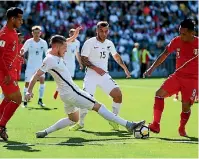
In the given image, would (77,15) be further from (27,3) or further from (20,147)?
(20,147)

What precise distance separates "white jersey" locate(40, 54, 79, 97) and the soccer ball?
134cm

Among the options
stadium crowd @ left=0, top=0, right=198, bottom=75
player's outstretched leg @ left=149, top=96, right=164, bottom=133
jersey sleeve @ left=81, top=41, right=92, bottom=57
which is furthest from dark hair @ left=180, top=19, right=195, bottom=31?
stadium crowd @ left=0, top=0, right=198, bottom=75

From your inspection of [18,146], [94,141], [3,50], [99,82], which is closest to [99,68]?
[99,82]

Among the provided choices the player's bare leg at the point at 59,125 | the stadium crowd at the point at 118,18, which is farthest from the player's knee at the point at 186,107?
the stadium crowd at the point at 118,18

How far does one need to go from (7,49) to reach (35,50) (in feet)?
24.4

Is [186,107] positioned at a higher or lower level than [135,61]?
lower

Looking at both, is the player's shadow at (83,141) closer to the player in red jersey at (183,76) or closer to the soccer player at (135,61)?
the player in red jersey at (183,76)

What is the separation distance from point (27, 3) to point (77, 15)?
342 centimetres

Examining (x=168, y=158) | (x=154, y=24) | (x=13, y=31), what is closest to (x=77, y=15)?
(x=154, y=24)

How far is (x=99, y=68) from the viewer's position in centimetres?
1266

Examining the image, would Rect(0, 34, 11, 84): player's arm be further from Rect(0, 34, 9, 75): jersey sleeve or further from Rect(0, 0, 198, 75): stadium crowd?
Rect(0, 0, 198, 75): stadium crowd

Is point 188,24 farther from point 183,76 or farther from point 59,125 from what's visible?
point 59,125

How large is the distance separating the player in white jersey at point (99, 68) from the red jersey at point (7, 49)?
212 cm

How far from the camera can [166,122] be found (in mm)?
13883
